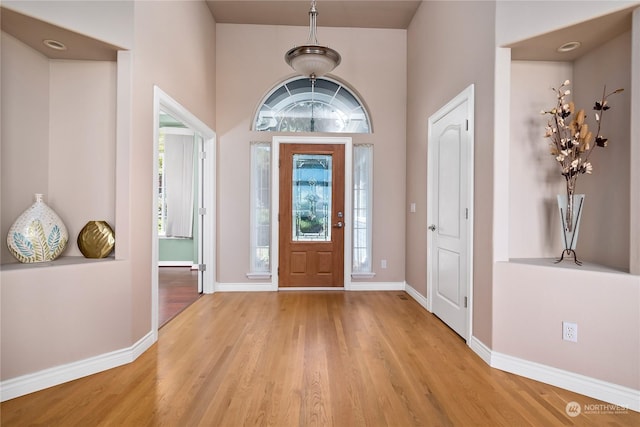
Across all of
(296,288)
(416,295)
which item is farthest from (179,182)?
(416,295)

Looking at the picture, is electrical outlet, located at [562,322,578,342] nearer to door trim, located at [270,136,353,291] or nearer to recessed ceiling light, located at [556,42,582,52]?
recessed ceiling light, located at [556,42,582,52]

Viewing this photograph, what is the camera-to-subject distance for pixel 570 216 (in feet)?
7.65

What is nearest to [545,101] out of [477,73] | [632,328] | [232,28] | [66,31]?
[477,73]

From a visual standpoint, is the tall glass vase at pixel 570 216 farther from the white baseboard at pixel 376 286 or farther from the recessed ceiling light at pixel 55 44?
the recessed ceiling light at pixel 55 44

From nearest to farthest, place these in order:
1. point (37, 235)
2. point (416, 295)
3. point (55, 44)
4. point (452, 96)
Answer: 1. point (37, 235)
2. point (55, 44)
3. point (452, 96)
4. point (416, 295)

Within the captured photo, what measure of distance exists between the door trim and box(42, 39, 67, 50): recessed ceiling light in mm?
2443

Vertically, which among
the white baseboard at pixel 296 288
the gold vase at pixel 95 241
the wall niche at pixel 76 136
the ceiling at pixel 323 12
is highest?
the ceiling at pixel 323 12

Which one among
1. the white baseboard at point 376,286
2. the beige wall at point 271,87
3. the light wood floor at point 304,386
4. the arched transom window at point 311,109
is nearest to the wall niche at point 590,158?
the light wood floor at point 304,386

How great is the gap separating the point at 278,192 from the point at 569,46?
331cm

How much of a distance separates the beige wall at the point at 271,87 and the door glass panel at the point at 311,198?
0.59 m

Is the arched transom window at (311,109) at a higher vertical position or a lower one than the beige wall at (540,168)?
higher

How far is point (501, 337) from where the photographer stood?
240 centimetres

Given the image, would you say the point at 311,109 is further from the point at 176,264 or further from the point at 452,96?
the point at 176,264

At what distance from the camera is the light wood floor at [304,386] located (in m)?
1.79
